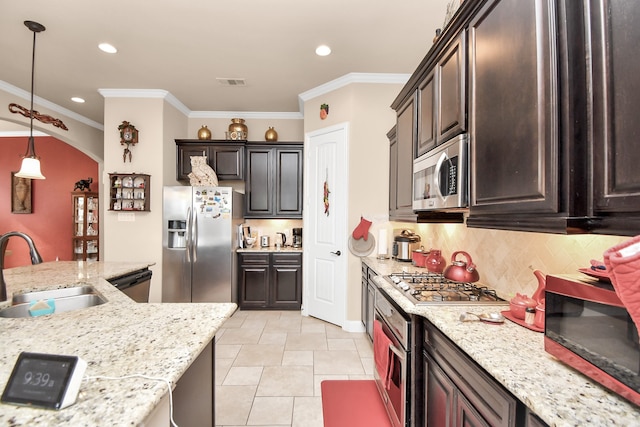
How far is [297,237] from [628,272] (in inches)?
160

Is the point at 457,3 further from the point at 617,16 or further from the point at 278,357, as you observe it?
the point at 278,357

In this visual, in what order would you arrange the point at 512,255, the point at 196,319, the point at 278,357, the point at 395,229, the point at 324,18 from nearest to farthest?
the point at 196,319
the point at 512,255
the point at 324,18
the point at 278,357
the point at 395,229

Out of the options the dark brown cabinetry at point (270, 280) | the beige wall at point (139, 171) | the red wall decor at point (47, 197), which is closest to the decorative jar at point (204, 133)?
the beige wall at point (139, 171)

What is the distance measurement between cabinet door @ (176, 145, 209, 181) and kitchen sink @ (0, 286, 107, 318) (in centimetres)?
283

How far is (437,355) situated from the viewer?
1.36 m

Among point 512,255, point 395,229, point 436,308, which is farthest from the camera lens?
point 395,229

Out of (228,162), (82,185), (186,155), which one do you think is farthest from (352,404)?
(82,185)

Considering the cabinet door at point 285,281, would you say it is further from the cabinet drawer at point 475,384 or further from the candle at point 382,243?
the cabinet drawer at point 475,384

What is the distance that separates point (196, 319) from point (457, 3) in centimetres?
224

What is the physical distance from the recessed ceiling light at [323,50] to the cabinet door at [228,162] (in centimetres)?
202

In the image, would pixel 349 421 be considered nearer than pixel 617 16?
No

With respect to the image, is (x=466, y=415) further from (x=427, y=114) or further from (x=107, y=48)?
(x=107, y=48)

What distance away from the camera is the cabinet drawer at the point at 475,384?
35.2 inches

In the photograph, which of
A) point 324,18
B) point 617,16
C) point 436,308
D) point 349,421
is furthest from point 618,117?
point 324,18
